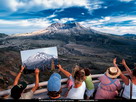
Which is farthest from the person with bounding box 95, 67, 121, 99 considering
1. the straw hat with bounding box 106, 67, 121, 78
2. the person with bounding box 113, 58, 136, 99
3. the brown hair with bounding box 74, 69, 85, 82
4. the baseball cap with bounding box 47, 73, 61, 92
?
the baseball cap with bounding box 47, 73, 61, 92

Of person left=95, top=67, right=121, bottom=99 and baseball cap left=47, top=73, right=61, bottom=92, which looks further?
person left=95, top=67, right=121, bottom=99

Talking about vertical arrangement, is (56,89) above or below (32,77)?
above

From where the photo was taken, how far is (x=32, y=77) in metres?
27.0

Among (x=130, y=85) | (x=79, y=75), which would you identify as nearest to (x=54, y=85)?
(x=79, y=75)

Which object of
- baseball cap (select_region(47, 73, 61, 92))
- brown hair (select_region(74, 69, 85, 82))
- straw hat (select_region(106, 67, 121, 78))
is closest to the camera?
baseball cap (select_region(47, 73, 61, 92))

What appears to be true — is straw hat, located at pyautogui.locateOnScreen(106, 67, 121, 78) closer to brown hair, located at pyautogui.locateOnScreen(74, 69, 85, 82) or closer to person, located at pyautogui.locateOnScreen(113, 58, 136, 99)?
person, located at pyautogui.locateOnScreen(113, 58, 136, 99)

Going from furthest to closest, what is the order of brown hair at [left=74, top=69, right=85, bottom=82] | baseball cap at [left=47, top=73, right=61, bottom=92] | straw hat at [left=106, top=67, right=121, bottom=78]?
straw hat at [left=106, top=67, right=121, bottom=78] < brown hair at [left=74, top=69, right=85, bottom=82] < baseball cap at [left=47, top=73, right=61, bottom=92]

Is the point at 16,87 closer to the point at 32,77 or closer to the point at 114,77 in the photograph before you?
the point at 114,77

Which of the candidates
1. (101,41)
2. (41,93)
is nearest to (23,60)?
(41,93)

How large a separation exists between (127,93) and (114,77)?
1.08ft

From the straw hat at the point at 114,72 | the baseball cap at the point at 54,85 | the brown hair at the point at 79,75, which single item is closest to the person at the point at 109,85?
the straw hat at the point at 114,72

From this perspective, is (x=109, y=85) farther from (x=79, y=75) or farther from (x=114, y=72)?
(x=79, y=75)

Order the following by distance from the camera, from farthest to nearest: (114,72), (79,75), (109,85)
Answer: (109,85)
(114,72)
(79,75)

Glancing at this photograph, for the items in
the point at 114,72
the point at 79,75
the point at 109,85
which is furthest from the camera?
the point at 109,85
